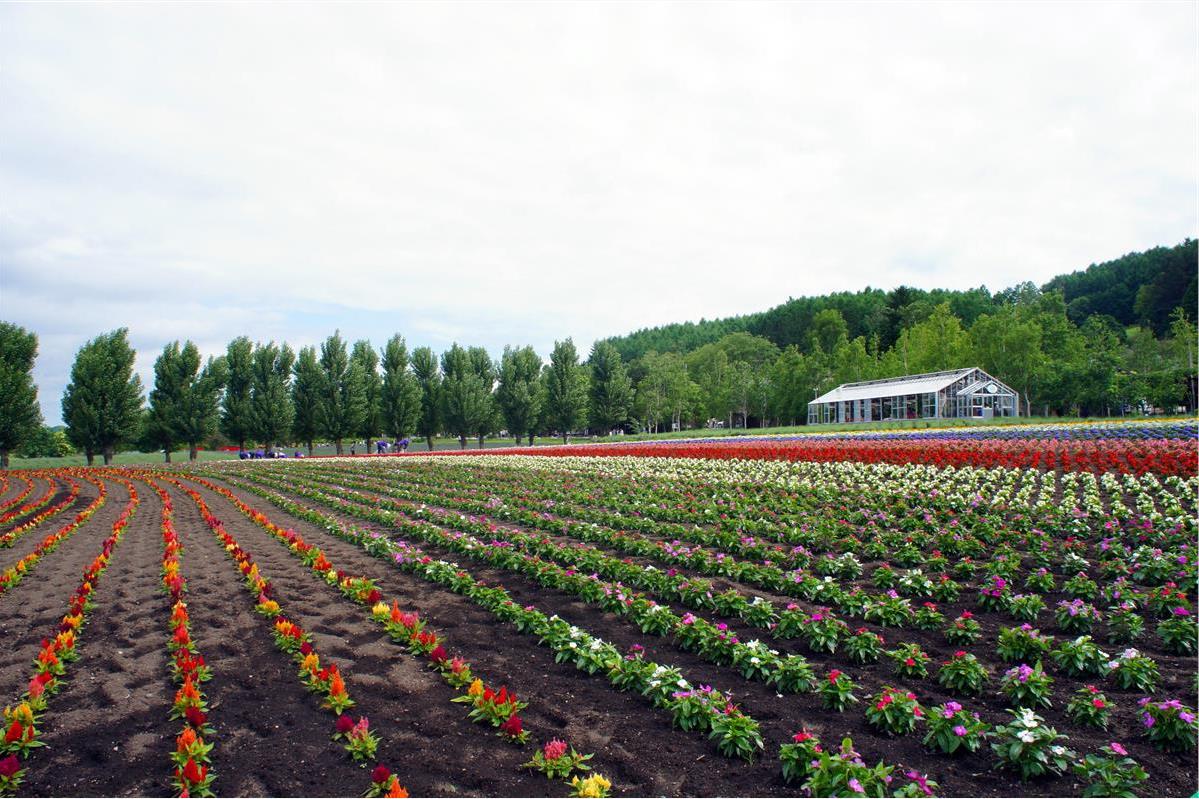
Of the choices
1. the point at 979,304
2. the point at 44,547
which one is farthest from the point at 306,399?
the point at 979,304

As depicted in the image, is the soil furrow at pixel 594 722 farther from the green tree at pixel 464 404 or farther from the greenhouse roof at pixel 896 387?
the green tree at pixel 464 404

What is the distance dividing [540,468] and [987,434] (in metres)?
18.0

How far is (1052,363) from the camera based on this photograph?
47.8 m

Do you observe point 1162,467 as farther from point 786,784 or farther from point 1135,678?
A: point 786,784

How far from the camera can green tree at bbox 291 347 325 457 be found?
51281mm

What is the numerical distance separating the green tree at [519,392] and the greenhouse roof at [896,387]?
25864 mm

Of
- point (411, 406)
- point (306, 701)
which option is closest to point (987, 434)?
point (306, 701)

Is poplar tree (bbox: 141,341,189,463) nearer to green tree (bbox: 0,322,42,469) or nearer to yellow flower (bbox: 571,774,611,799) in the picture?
green tree (bbox: 0,322,42,469)

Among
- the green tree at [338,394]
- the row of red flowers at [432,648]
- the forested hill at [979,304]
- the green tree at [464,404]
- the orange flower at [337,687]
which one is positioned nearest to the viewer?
the row of red flowers at [432,648]

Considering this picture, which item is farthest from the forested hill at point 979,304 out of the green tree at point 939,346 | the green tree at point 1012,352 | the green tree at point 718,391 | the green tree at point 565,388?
the green tree at point 565,388

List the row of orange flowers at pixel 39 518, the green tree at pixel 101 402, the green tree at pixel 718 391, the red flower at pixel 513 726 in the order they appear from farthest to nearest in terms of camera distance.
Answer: the green tree at pixel 718 391
the green tree at pixel 101 402
the row of orange flowers at pixel 39 518
the red flower at pixel 513 726

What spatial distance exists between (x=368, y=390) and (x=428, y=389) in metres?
5.17

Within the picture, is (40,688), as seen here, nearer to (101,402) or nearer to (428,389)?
(101,402)

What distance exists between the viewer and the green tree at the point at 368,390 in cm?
5262
